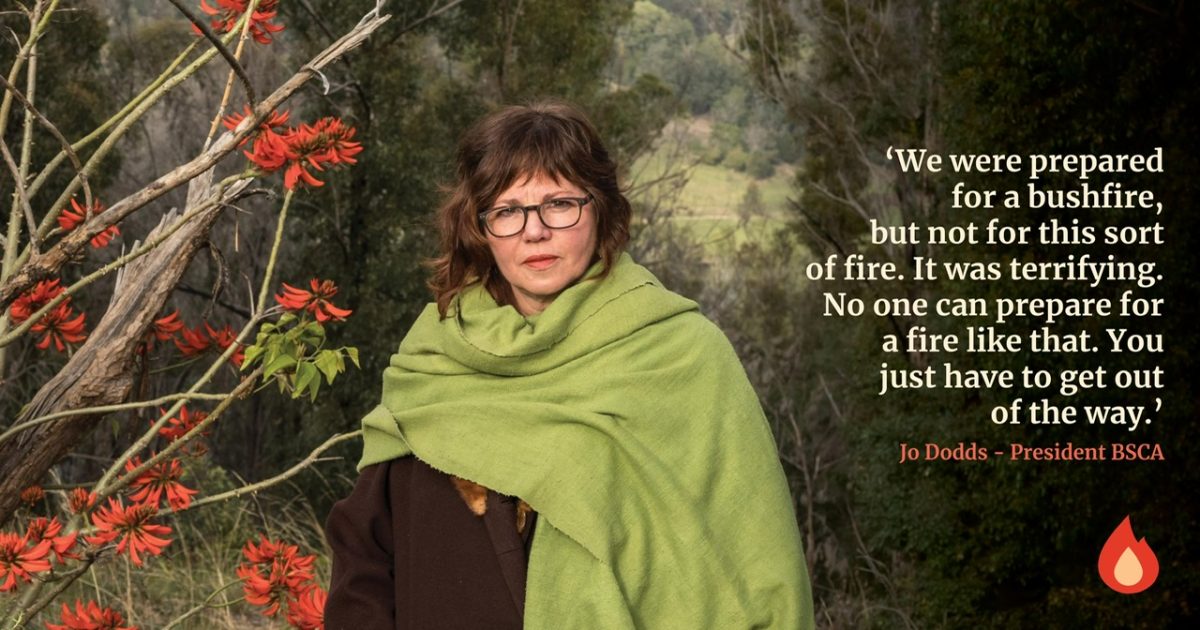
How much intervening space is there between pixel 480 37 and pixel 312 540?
11.2 meters

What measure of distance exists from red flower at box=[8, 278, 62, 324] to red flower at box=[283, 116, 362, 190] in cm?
56

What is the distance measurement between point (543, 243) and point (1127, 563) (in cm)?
950

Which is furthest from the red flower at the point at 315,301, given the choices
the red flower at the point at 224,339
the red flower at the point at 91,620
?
the red flower at the point at 91,620

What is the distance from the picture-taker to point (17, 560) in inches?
96.8

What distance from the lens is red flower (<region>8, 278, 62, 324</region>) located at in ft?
9.01

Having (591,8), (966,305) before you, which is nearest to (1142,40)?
(966,305)

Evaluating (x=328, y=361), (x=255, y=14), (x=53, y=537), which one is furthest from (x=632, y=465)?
(x=255, y=14)

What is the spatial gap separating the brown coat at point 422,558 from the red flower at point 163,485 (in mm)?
633

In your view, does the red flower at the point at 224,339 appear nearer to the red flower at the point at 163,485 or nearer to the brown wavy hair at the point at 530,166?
the red flower at the point at 163,485

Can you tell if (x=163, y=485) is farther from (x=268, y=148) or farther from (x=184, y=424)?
(x=268, y=148)

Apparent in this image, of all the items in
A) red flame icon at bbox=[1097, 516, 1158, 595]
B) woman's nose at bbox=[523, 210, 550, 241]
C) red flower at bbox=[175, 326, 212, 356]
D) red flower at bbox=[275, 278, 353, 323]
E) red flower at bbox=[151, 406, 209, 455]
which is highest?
woman's nose at bbox=[523, 210, 550, 241]

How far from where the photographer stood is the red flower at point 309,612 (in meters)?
2.64

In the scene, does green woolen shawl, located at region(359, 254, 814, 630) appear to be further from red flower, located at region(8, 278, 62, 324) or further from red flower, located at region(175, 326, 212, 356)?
red flower, located at region(8, 278, 62, 324)

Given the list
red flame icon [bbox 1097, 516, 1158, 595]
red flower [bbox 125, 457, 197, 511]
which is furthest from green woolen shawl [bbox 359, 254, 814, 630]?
red flame icon [bbox 1097, 516, 1158, 595]
